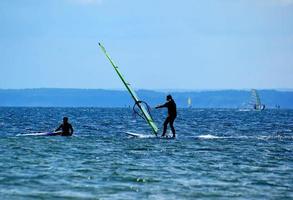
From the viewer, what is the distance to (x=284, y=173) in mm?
18328

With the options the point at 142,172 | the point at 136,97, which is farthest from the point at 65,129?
the point at 142,172

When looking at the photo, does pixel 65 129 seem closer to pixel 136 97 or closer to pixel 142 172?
pixel 136 97

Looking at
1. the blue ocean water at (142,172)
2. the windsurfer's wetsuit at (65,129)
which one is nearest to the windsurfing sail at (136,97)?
the windsurfer's wetsuit at (65,129)

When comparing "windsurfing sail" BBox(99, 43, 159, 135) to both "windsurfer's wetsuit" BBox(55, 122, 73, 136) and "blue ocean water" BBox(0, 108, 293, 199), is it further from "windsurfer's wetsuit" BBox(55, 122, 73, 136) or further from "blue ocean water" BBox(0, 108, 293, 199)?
"blue ocean water" BBox(0, 108, 293, 199)

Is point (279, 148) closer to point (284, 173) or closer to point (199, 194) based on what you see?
point (284, 173)

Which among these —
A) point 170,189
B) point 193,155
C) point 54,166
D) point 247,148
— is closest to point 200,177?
point 170,189

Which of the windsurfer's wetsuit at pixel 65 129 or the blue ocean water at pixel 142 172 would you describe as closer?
the blue ocean water at pixel 142 172

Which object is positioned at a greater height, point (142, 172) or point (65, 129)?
point (65, 129)

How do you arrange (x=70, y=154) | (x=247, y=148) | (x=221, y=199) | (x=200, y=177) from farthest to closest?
(x=247, y=148)
(x=70, y=154)
(x=200, y=177)
(x=221, y=199)

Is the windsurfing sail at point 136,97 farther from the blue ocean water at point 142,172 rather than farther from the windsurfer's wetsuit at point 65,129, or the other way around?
the blue ocean water at point 142,172

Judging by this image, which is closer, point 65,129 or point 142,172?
point 142,172

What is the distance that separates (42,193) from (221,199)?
3.62 metres

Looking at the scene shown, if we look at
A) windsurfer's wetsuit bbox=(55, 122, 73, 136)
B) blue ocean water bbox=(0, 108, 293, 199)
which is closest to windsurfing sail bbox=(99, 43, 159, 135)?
windsurfer's wetsuit bbox=(55, 122, 73, 136)

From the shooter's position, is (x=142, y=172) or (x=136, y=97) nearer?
(x=142, y=172)
